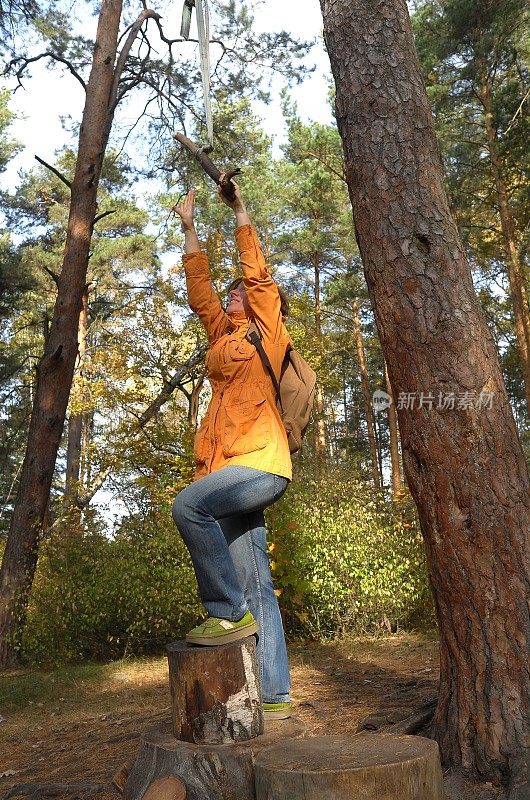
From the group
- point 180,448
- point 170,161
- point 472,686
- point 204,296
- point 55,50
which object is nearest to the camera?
point 472,686

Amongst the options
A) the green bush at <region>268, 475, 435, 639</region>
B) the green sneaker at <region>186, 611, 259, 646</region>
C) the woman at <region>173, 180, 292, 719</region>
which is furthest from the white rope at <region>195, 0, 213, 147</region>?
the green bush at <region>268, 475, 435, 639</region>

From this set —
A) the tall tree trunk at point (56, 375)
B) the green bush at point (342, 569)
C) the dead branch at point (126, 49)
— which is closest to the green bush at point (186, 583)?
the green bush at point (342, 569)

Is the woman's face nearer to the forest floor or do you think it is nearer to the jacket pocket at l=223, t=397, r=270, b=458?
the jacket pocket at l=223, t=397, r=270, b=458

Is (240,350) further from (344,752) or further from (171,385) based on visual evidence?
(171,385)

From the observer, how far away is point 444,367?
3.29 metres

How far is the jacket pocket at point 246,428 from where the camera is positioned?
3.20 m

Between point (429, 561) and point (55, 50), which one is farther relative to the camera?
point (55, 50)

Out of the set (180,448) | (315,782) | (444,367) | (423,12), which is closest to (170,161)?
(180,448)

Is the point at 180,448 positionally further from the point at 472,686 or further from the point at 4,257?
the point at 472,686

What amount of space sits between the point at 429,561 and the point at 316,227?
20.6 metres

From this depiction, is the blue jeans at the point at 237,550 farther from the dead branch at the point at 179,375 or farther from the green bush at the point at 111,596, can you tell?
the dead branch at the point at 179,375

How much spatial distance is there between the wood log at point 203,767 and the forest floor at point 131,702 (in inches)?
20.0

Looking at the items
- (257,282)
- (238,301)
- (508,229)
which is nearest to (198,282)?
(238,301)

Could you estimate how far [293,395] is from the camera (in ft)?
11.3
